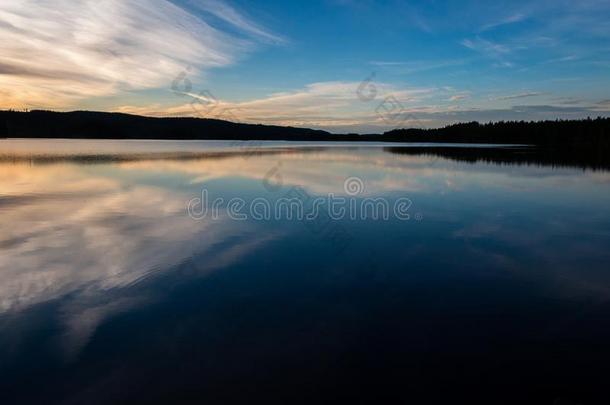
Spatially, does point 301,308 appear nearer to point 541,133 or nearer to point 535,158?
point 535,158

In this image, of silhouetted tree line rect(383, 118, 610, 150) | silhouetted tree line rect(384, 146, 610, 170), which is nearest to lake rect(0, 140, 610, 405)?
silhouetted tree line rect(384, 146, 610, 170)

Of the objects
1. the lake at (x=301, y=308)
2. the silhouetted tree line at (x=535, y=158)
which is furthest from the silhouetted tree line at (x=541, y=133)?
the lake at (x=301, y=308)

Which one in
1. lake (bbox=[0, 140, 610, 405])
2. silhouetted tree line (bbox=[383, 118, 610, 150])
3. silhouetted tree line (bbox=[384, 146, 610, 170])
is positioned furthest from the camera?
silhouetted tree line (bbox=[383, 118, 610, 150])

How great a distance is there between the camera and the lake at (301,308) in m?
5.05

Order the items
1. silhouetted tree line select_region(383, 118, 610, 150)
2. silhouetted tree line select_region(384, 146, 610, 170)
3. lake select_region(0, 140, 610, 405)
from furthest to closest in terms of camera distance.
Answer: silhouetted tree line select_region(383, 118, 610, 150) < silhouetted tree line select_region(384, 146, 610, 170) < lake select_region(0, 140, 610, 405)

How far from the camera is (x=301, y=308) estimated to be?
7328 millimetres

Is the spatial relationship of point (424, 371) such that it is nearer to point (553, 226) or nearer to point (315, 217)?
point (315, 217)

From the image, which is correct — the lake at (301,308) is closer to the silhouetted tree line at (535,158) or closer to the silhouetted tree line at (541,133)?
the silhouetted tree line at (535,158)

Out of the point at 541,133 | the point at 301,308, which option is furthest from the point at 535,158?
the point at 541,133

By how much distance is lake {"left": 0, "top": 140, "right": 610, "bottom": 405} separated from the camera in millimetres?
5055

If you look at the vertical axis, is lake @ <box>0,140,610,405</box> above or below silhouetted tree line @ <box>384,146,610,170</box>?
below

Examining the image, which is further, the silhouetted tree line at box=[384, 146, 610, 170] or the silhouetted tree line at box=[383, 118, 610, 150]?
the silhouetted tree line at box=[383, 118, 610, 150]

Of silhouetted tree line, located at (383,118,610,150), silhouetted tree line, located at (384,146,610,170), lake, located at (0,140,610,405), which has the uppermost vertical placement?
A: silhouetted tree line, located at (383,118,610,150)

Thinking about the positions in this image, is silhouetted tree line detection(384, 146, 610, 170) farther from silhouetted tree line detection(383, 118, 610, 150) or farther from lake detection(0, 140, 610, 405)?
silhouetted tree line detection(383, 118, 610, 150)
